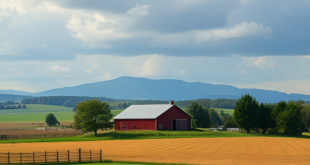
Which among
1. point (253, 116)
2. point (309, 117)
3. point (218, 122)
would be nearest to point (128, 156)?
point (253, 116)

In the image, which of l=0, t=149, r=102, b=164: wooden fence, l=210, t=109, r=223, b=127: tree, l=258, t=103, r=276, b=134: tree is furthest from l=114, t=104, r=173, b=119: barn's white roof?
l=210, t=109, r=223, b=127: tree

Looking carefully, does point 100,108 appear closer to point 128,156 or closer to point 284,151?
point 128,156

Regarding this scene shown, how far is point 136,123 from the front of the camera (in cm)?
7844

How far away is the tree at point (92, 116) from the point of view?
70.8 meters

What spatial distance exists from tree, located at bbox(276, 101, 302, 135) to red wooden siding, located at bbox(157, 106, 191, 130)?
19.7 m

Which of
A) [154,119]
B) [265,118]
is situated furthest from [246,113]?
[154,119]

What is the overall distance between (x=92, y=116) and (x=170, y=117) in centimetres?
1745

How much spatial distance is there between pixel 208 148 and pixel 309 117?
7726 centimetres

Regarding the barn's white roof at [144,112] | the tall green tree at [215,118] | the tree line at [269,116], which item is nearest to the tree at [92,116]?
the barn's white roof at [144,112]

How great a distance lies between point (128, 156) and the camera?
4381cm

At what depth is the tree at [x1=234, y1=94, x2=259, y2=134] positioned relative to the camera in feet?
272

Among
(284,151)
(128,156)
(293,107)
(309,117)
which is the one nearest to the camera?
(128,156)

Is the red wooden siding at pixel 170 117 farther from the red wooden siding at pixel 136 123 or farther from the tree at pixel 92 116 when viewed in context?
the tree at pixel 92 116

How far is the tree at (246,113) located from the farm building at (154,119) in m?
11.2
